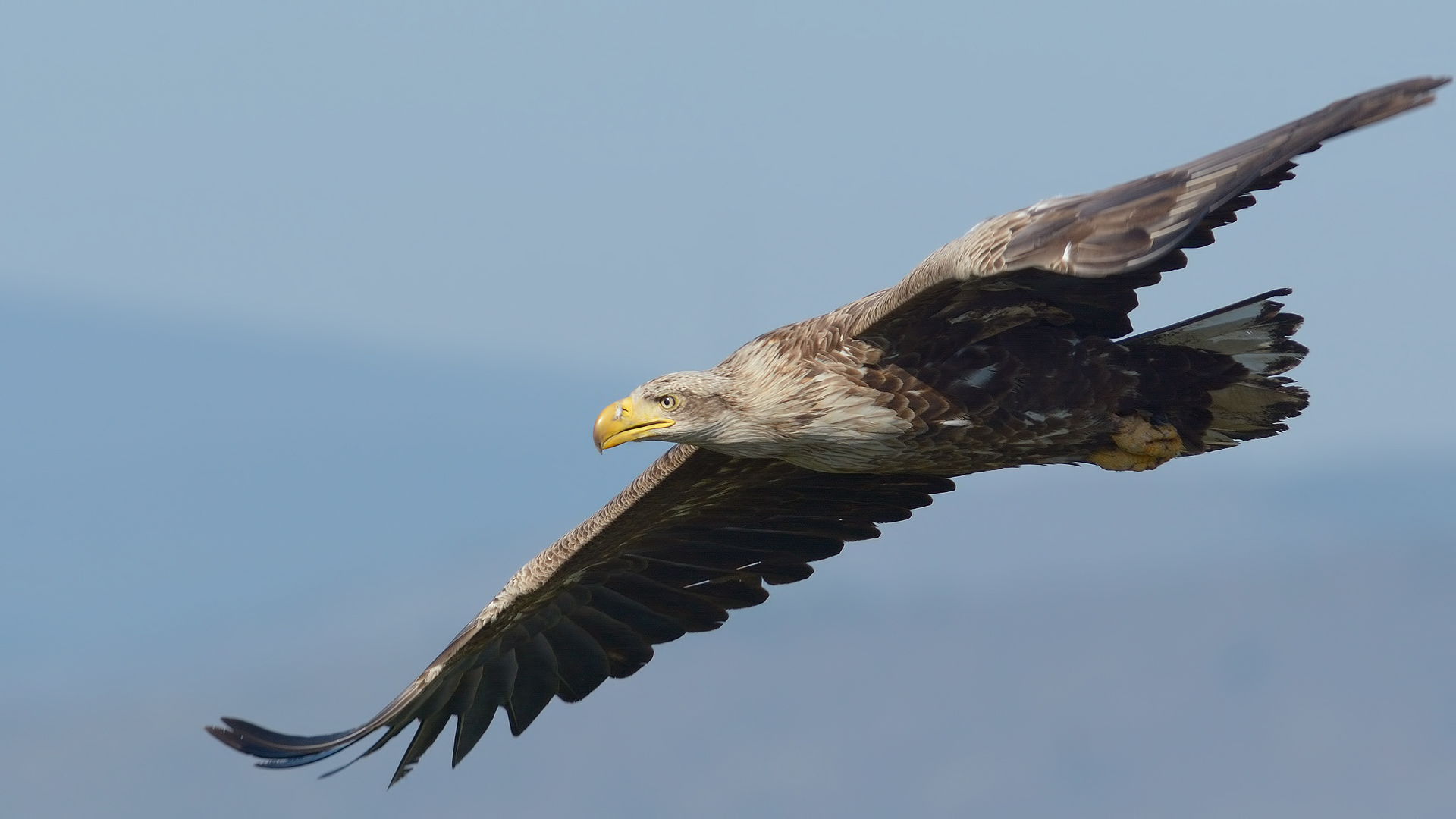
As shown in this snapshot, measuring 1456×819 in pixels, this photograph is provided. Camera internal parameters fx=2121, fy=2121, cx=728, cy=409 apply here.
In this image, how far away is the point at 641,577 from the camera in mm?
11781

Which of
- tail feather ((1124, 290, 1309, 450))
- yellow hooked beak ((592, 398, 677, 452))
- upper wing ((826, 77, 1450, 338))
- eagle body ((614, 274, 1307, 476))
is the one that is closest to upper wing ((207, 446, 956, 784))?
yellow hooked beak ((592, 398, 677, 452))

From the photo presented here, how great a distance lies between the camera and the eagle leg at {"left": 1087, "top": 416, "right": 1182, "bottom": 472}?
10.1m

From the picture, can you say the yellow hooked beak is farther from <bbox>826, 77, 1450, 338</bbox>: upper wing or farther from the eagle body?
<bbox>826, 77, 1450, 338</bbox>: upper wing

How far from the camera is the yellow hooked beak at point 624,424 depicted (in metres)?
9.83

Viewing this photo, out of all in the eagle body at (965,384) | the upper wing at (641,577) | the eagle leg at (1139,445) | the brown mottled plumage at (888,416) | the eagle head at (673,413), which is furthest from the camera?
the upper wing at (641,577)

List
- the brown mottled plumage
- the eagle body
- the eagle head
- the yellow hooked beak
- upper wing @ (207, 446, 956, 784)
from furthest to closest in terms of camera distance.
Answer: upper wing @ (207, 446, 956, 784) < the yellow hooked beak < the eagle head < the eagle body < the brown mottled plumage

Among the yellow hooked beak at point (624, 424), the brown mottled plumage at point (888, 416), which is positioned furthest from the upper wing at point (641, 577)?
the yellow hooked beak at point (624, 424)

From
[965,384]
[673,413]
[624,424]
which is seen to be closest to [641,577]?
[624,424]

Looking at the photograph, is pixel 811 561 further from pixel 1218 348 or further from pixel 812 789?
pixel 812 789

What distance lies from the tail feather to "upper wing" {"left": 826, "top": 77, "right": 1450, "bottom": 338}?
0.89 m

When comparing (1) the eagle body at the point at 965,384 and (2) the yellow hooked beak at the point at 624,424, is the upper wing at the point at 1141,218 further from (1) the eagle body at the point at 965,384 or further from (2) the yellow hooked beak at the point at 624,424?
(2) the yellow hooked beak at the point at 624,424

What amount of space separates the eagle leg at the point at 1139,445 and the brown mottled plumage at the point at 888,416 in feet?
0.04

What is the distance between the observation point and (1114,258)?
810 cm

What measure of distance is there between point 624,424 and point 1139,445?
8.07 feet
